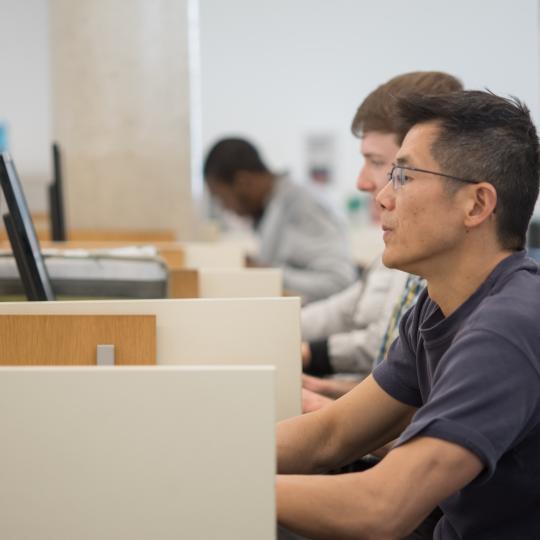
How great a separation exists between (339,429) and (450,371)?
407mm

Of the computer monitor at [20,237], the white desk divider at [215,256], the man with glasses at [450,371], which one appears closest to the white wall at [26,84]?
the white desk divider at [215,256]

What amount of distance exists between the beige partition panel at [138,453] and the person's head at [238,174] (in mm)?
2893

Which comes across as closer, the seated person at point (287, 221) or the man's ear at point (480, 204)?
the man's ear at point (480, 204)

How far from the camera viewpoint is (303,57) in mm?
7301

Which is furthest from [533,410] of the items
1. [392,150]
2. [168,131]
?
[168,131]

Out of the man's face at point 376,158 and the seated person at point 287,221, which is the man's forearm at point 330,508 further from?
the seated person at point 287,221

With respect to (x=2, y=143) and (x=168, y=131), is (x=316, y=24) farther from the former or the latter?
(x=168, y=131)

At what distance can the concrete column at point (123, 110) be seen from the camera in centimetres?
407

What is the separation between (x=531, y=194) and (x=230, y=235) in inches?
235

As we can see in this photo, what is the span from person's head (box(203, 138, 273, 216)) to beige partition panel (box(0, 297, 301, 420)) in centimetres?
245

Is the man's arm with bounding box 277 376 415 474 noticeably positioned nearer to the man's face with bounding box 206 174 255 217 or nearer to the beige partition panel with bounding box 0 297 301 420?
the beige partition panel with bounding box 0 297 301 420

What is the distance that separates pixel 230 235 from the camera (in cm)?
723

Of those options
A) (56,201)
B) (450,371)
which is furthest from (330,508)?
(56,201)

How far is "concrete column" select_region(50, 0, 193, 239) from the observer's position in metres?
4.07
